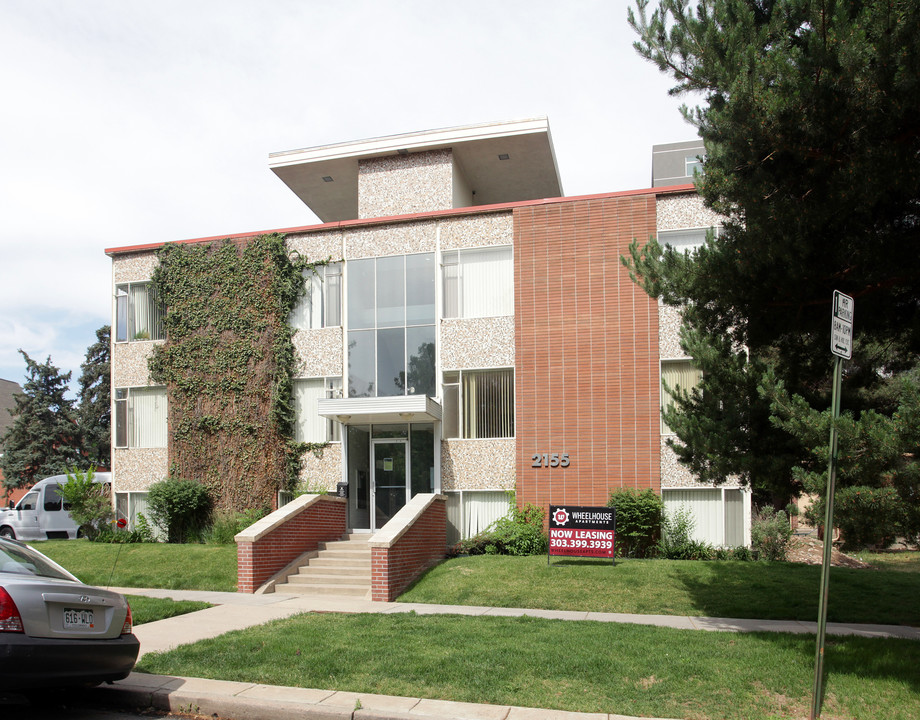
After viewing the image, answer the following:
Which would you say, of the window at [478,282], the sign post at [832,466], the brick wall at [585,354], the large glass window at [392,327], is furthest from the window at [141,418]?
the sign post at [832,466]

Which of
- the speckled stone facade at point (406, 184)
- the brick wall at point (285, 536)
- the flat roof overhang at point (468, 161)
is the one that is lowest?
the brick wall at point (285, 536)

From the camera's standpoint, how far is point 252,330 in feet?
64.7

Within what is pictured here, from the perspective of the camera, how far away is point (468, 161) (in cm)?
2136

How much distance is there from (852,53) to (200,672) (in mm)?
8714

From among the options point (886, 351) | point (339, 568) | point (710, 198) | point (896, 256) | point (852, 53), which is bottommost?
point (339, 568)

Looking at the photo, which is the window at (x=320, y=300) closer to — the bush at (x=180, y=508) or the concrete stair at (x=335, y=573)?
the bush at (x=180, y=508)

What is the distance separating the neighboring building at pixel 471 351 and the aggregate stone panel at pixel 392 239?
36 mm

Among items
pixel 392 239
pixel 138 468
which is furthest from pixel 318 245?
pixel 138 468

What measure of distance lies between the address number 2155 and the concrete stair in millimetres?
4163

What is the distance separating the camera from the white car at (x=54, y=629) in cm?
572

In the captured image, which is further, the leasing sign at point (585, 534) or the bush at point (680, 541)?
the bush at point (680, 541)

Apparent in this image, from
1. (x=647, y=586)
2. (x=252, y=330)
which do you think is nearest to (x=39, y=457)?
(x=252, y=330)

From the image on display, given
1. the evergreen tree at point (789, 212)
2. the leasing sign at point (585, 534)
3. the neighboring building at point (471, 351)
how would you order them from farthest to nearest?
1. the neighboring building at point (471, 351)
2. the leasing sign at point (585, 534)
3. the evergreen tree at point (789, 212)

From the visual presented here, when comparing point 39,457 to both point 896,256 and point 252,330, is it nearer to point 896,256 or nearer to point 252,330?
point 252,330
